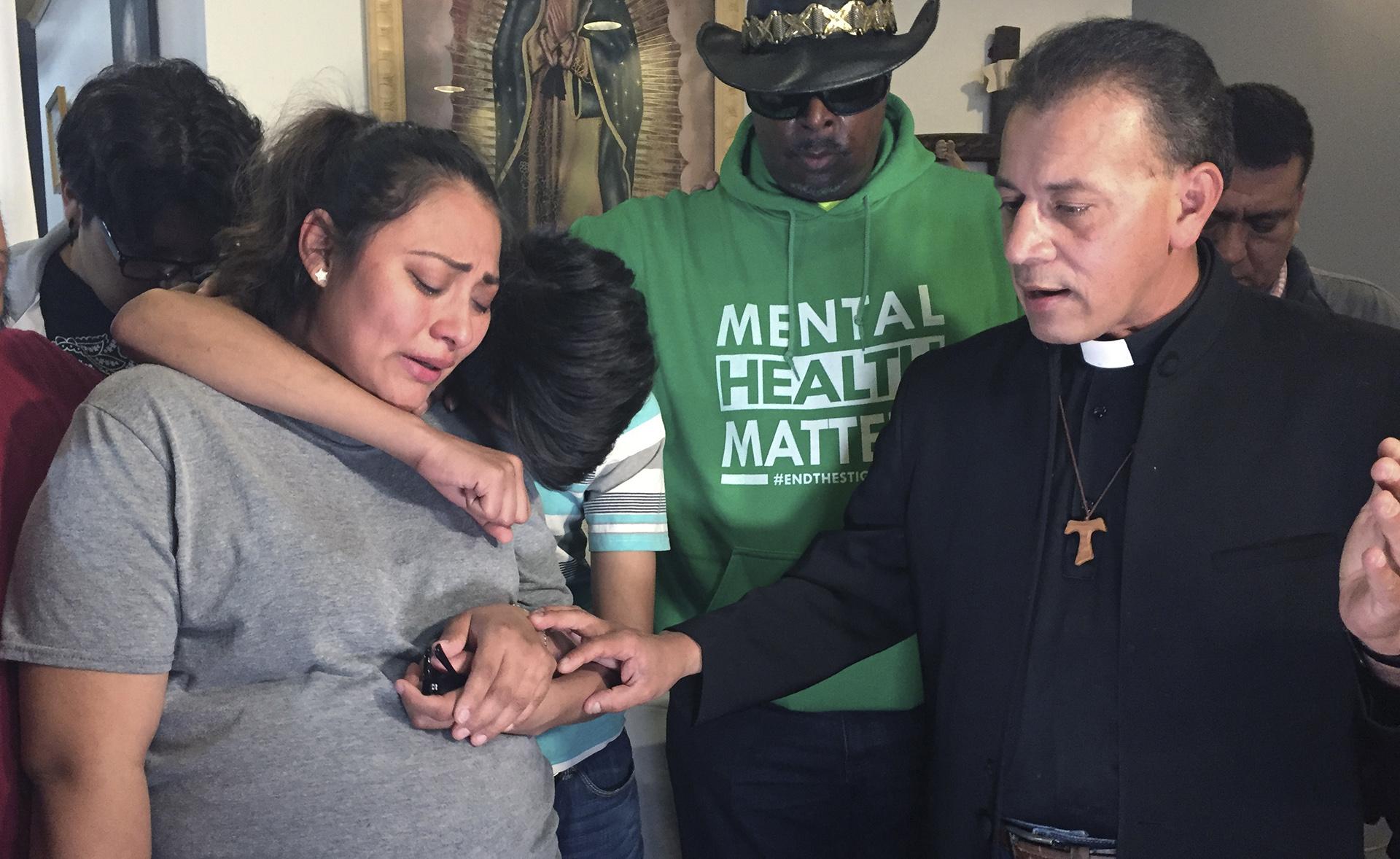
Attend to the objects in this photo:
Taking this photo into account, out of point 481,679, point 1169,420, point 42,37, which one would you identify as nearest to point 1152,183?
point 1169,420

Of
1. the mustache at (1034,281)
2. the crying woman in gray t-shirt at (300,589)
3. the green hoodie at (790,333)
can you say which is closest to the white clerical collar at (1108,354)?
the mustache at (1034,281)

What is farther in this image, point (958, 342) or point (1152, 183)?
point (958, 342)

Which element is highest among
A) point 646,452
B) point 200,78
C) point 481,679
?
point 200,78

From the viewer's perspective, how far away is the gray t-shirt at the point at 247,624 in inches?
42.2

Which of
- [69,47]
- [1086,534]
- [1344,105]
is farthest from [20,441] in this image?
[1344,105]

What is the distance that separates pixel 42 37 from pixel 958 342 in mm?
2409

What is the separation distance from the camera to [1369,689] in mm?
1325

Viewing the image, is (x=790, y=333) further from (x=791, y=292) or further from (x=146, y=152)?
(x=146, y=152)

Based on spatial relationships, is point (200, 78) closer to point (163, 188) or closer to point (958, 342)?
point (163, 188)

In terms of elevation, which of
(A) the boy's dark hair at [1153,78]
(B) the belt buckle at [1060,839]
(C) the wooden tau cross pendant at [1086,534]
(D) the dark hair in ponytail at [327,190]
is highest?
(A) the boy's dark hair at [1153,78]

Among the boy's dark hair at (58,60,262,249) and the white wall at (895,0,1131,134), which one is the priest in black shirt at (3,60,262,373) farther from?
the white wall at (895,0,1131,134)

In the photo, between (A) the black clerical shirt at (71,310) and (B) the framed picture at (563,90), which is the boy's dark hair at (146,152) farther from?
(B) the framed picture at (563,90)

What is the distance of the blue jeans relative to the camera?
1613mm

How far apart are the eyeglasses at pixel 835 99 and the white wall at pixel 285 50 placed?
126 cm
